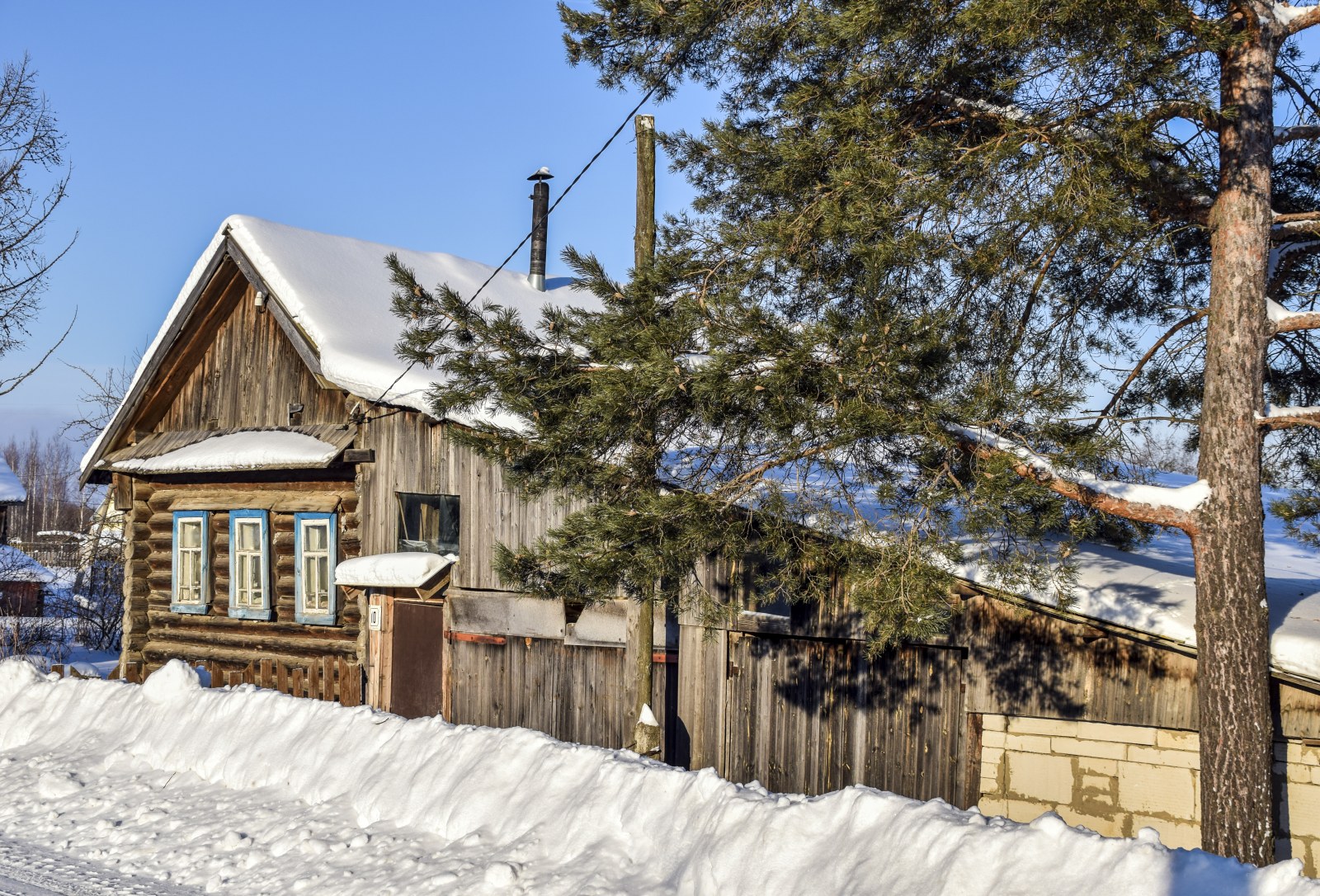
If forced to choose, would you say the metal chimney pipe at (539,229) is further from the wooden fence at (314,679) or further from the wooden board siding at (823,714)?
the wooden board siding at (823,714)

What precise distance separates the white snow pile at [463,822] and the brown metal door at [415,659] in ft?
9.17

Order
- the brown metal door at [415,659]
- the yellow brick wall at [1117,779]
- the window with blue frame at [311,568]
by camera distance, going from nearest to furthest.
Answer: the yellow brick wall at [1117,779], the brown metal door at [415,659], the window with blue frame at [311,568]

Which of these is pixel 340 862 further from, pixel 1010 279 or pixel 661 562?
pixel 1010 279

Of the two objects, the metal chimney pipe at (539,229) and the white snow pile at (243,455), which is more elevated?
the metal chimney pipe at (539,229)

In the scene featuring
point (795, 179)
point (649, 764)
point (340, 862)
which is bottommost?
point (340, 862)

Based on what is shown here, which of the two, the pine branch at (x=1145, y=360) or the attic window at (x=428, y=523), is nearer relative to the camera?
the pine branch at (x=1145, y=360)

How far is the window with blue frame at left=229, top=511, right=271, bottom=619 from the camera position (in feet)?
51.0

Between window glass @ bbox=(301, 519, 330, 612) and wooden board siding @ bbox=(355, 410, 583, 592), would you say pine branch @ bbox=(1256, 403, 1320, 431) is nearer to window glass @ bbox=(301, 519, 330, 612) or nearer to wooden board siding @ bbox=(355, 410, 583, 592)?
wooden board siding @ bbox=(355, 410, 583, 592)

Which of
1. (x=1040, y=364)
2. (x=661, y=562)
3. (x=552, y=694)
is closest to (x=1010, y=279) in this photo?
(x=1040, y=364)

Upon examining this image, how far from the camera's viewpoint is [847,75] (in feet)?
26.2

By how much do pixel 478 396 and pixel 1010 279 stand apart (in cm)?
417

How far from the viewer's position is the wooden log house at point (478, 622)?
8.66 m

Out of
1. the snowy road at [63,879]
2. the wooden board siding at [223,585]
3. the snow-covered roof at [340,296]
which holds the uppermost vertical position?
the snow-covered roof at [340,296]

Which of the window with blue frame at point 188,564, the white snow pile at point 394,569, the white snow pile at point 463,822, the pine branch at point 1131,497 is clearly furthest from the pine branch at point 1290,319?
the window with blue frame at point 188,564
